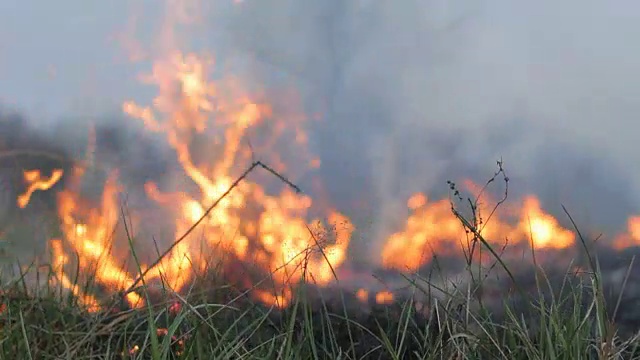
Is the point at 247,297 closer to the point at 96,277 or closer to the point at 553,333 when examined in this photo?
the point at 96,277

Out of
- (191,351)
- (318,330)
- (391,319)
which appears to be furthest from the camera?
(318,330)

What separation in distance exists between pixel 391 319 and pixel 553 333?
68cm

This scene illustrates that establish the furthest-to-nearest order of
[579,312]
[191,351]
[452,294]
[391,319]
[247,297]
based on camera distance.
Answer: [391,319] < [247,297] < [452,294] < [579,312] < [191,351]

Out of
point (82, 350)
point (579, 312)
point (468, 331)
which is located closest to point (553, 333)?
point (579, 312)

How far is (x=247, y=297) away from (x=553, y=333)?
3.23 ft

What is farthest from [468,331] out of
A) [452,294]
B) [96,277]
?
[96,277]

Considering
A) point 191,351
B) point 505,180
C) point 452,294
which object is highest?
point 505,180

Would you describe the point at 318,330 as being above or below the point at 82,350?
above

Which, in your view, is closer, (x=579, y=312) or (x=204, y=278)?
(x=579, y=312)

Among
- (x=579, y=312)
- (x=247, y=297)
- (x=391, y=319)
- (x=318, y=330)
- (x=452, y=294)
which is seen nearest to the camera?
(x=579, y=312)

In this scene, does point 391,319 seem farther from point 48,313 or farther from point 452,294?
point 48,313

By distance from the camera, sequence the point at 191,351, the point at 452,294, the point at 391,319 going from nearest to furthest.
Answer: the point at 191,351 → the point at 452,294 → the point at 391,319

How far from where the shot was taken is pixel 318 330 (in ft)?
9.40

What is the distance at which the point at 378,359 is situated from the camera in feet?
8.27
